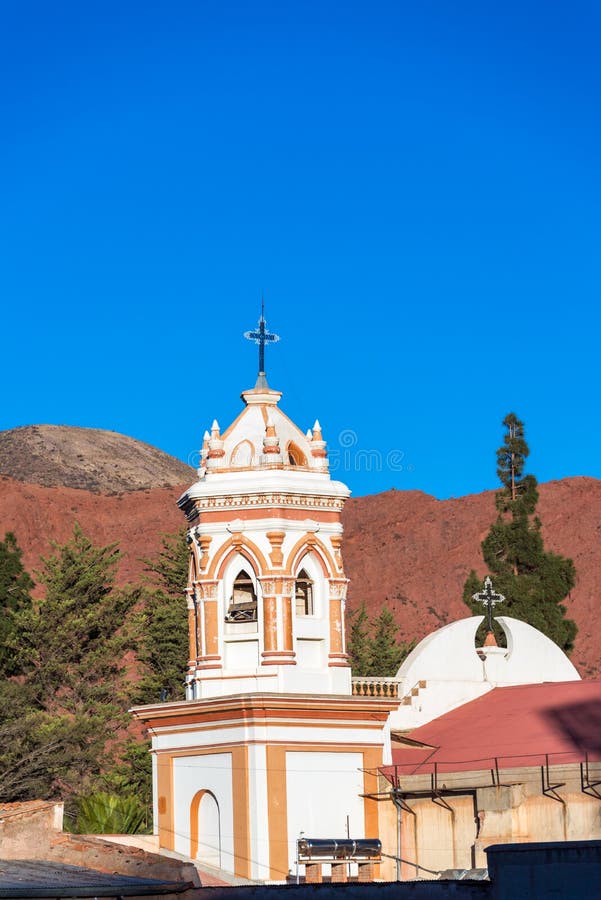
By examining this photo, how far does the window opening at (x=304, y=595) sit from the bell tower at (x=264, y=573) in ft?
0.06

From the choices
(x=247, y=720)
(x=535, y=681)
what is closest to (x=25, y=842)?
(x=247, y=720)

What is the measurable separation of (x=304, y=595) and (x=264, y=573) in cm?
129

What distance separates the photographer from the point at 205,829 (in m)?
30.6

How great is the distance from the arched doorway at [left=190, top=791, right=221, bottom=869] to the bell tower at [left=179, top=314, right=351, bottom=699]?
1.88m

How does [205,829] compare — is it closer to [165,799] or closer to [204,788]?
[204,788]

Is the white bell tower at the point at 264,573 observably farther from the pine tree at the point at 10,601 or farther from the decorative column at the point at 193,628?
the pine tree at the point at 10,601

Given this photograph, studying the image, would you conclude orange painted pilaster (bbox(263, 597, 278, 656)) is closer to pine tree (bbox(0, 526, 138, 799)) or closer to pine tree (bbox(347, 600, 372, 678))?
pine tree (bbox(0, 526, 138, 799))

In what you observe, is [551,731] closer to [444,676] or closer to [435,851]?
[435,851]

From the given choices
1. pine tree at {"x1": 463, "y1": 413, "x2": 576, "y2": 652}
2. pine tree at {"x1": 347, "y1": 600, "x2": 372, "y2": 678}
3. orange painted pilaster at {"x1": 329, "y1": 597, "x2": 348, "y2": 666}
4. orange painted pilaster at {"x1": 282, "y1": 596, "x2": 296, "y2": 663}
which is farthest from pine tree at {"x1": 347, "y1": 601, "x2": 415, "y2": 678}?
orange painted pilaster at {"x1": 282, "y1": 596, "x2": 296, "y2": 663}

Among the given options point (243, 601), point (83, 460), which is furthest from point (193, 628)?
point (83, 460)

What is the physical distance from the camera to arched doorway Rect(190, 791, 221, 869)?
1190 inches

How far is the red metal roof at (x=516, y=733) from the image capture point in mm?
28688

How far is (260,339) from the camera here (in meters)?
33.5

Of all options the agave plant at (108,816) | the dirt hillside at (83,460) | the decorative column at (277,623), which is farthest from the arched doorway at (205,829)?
the dirt hillside at (83,460)
